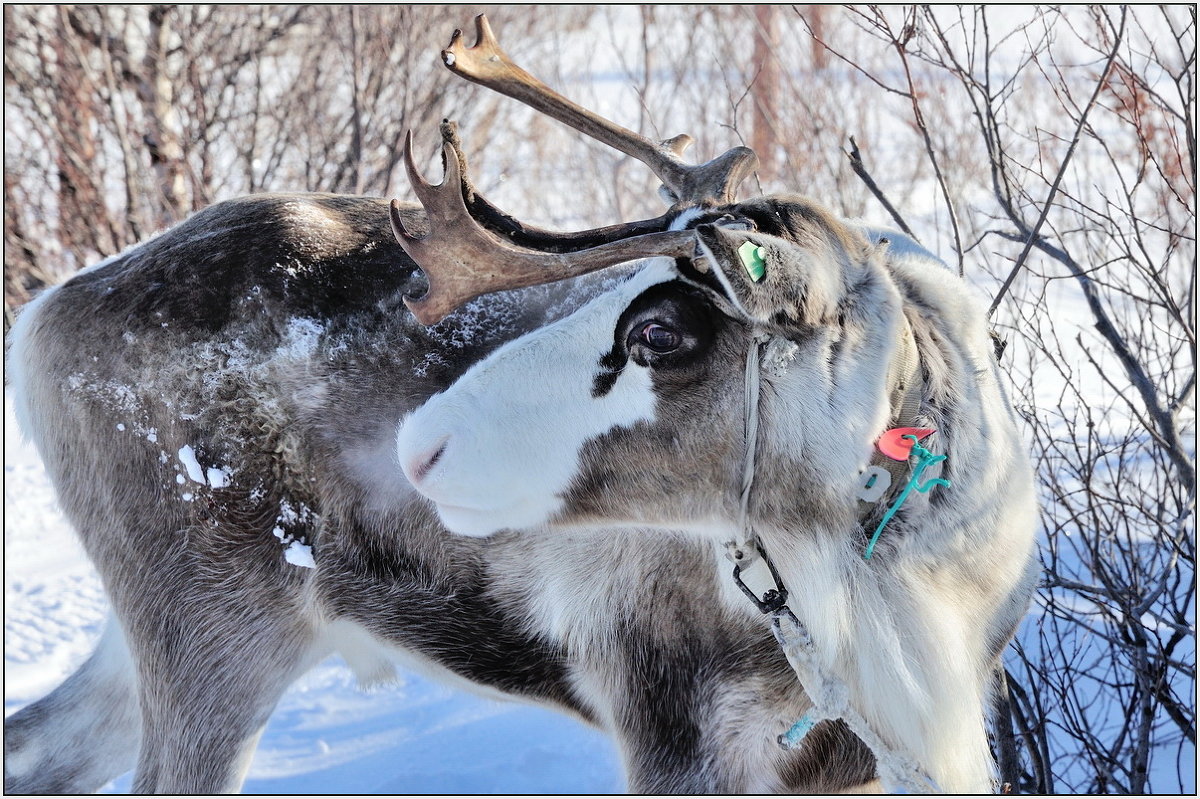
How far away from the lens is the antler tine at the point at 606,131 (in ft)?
7.79

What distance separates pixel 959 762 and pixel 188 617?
1910mm

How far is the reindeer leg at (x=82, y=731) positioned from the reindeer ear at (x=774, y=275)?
2.39m

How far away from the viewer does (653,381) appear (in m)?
Result: 2.09

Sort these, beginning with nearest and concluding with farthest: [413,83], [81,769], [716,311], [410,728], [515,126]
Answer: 1. [716,311]
2. [81,769]
3. [410,728]
4. [413,83]
5. [515,126]

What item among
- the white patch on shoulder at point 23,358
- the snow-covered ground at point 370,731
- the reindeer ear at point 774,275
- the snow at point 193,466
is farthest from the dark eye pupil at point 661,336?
the white patch on shoulder at point 23,358

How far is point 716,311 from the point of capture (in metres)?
2.06

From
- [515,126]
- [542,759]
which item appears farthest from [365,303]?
[515,126]

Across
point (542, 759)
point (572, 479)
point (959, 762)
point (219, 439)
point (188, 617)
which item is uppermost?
point (219, 439)

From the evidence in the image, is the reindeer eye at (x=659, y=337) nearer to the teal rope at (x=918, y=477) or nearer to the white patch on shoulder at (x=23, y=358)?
the teal rope at (x=918, y=477)

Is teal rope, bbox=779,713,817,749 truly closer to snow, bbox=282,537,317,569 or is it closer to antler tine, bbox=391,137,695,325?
antler tine, bbox=391,137,695,325

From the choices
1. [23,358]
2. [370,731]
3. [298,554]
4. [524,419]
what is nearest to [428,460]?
[524,419]

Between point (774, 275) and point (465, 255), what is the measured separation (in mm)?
628

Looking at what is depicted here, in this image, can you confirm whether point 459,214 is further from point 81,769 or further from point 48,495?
point 48,495

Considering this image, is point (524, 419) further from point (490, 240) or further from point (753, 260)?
point (753, 260)
